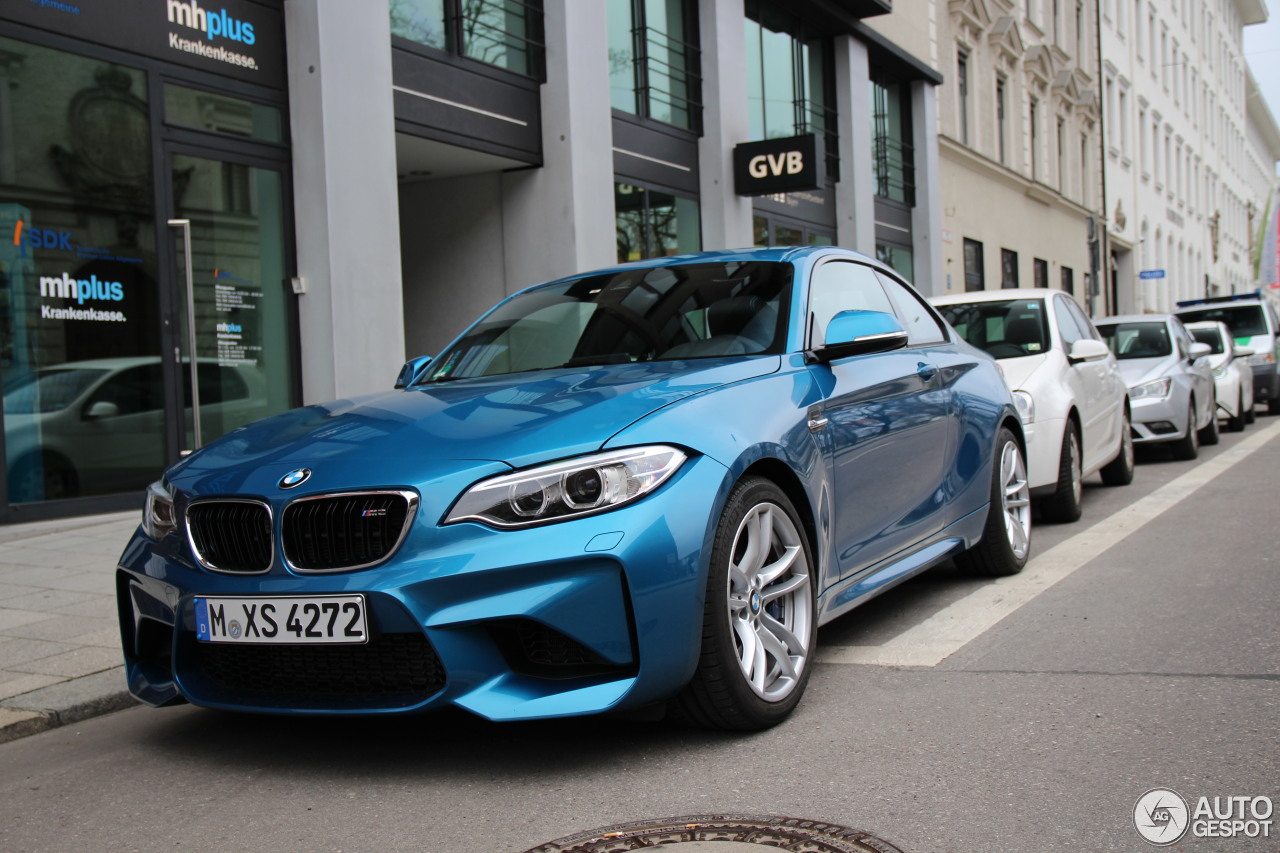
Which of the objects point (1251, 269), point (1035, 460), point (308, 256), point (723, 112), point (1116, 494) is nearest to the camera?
point (1035, 460)

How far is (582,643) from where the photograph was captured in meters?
Result: 3.14

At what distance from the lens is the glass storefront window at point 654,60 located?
1484 cm

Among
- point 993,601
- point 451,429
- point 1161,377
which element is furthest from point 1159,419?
point 451,429

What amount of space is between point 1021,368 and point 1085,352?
593mm

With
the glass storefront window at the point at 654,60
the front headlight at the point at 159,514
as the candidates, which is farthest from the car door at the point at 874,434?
the glass storefront window at the point at 654,60

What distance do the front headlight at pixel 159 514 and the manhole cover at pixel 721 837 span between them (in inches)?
63.7

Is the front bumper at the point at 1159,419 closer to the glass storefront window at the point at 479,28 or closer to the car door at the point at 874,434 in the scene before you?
the glass storefront window at the point at 479,28

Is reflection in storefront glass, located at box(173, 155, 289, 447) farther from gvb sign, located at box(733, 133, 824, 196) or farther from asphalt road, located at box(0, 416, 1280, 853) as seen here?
gvb sign, located at box(733, 133, 824, 196)

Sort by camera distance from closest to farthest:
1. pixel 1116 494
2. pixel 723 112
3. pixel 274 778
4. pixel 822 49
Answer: pixel 274 778 → pixel 1116 494 → pixel 723 112 → pixel 822 49

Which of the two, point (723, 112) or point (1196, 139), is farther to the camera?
point (1196, 139)

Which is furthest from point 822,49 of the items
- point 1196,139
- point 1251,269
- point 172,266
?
point 1251,269

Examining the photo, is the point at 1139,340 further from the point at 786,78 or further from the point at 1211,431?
the point at 786,78

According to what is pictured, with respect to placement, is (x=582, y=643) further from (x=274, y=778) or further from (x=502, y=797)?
(x=274, y=778)

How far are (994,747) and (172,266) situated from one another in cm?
781
